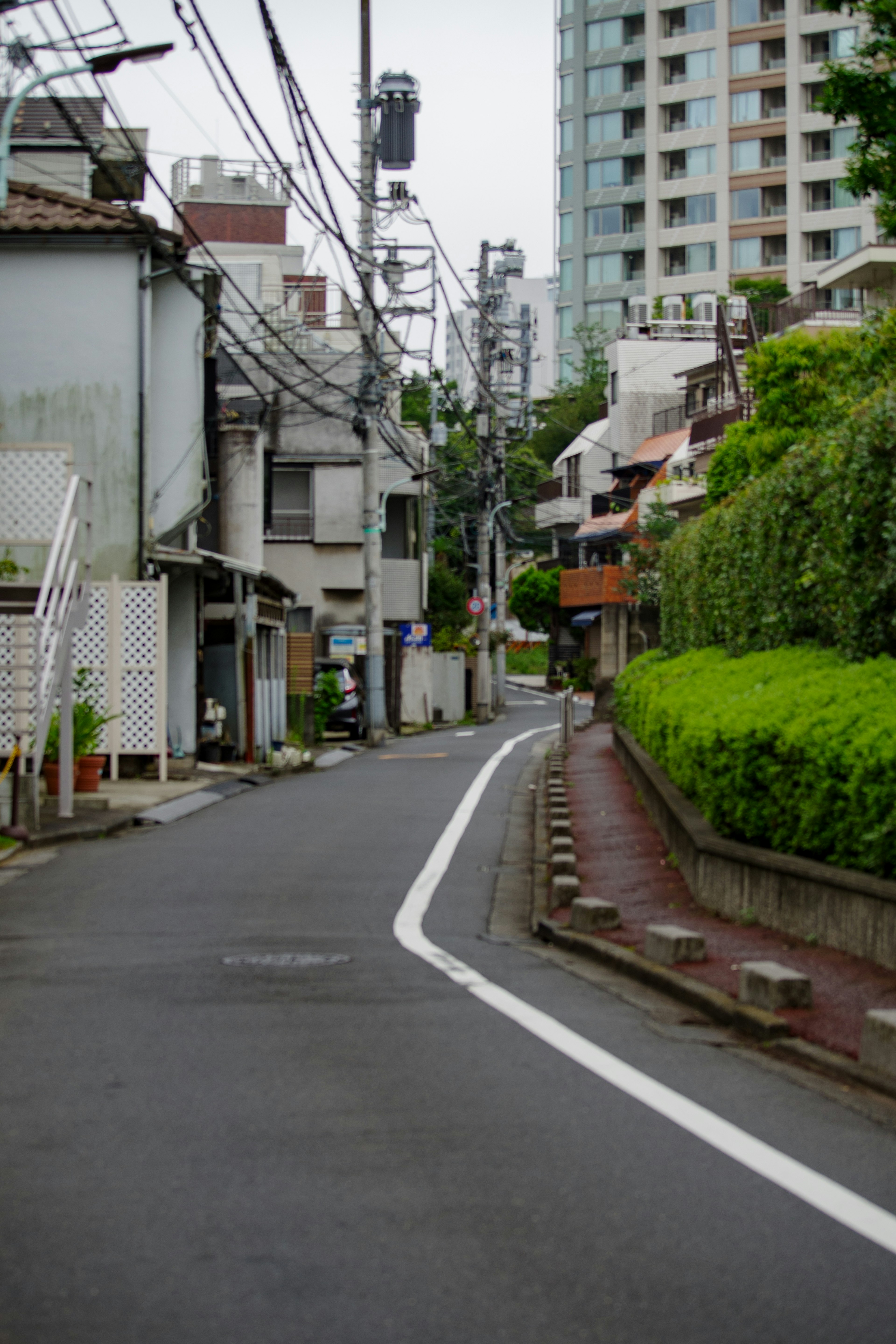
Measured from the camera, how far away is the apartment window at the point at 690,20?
238 feet

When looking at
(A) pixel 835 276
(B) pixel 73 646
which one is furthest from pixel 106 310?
(A) pixel 835 276

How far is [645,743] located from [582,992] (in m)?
9.88

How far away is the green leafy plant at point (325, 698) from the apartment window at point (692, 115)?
164ft

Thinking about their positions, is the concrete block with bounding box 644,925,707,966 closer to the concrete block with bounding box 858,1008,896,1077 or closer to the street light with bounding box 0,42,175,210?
the concrete block with bounding box 858,1008,896,1077

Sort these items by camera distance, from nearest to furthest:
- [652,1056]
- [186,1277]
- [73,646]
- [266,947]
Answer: [186,1277]
[652,1056]
[266,947]
[73,646]

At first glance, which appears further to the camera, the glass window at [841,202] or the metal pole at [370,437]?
the glass window at [841,202]

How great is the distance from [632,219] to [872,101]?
221ft

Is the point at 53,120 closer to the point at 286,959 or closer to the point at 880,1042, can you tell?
the point at 286,959

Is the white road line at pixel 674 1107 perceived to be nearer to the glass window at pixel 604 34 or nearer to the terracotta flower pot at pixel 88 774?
the terracotta flower pot at pixel 88 774

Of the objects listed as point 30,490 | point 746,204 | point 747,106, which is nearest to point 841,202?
point 746,204

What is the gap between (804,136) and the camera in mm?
71125

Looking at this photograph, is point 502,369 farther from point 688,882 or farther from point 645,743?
point 688,882

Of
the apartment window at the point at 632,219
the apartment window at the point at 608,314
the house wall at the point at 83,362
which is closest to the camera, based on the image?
the house wall at the point at 83,362

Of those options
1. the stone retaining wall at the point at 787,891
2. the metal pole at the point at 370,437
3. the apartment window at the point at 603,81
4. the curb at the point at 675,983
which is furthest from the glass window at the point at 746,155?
Result: the curb at the point at 675,983
